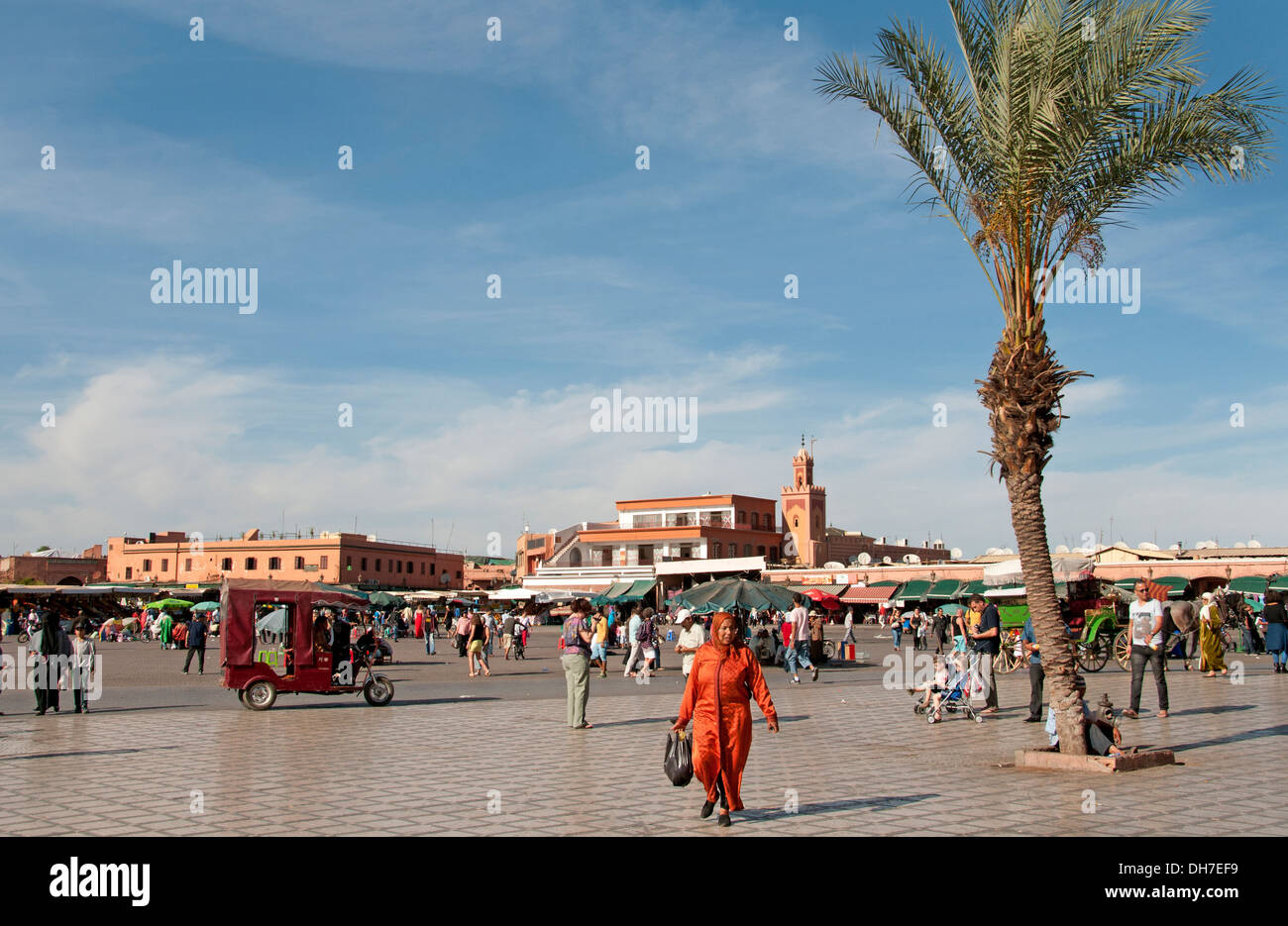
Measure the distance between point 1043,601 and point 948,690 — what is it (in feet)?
13.3

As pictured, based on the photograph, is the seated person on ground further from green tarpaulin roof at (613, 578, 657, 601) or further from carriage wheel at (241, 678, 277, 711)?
green tarpaulin roof at (613, 578, 657, 601)

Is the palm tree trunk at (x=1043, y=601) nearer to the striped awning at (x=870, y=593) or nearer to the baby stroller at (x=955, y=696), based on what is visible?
the baby stroller at (x=955, y=696)

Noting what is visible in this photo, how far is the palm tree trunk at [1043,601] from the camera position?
935cm

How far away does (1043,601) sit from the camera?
9.64 metres

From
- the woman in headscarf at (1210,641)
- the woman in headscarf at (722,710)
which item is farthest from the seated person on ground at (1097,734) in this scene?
the woman in headscarf at (1210,641)

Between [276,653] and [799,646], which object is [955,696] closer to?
[799,646]

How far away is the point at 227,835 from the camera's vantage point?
6445mm

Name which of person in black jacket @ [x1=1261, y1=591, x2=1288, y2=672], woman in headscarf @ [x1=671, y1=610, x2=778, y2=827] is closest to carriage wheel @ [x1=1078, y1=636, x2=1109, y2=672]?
person in black jacket @ [x1=1261, y1=591, x2=1288, y2=672]

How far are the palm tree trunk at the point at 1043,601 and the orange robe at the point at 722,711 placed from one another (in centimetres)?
346

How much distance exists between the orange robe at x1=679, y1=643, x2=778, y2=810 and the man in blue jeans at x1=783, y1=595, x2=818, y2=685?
1373cm

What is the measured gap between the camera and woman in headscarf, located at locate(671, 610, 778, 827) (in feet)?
22.7
